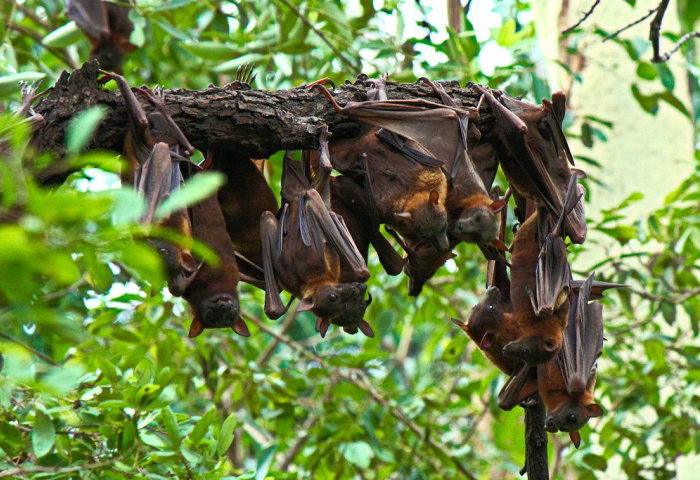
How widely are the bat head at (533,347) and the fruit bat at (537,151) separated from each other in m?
0.44

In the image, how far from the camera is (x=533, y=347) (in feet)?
10.5

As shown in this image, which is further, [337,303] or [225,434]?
[225,434]

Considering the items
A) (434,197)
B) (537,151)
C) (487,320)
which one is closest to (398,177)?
(434,197)

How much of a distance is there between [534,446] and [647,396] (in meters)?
3.18

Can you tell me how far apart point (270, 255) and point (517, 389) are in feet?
4.14

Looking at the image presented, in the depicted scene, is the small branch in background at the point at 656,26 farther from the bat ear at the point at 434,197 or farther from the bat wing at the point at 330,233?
the bat wing at the point at 330,233

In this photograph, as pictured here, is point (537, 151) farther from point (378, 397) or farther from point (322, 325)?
point (378, 397)

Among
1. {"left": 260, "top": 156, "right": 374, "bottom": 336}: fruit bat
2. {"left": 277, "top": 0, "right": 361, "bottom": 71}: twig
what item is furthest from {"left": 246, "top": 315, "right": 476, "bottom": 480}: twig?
{"left": 260, "top": 156, "right": 374, "bottom": 336}: fruit bat

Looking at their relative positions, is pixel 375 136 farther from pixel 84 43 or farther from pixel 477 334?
pixel 84 43

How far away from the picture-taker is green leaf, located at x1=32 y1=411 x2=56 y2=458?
9.97ft

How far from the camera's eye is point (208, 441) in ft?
11.5

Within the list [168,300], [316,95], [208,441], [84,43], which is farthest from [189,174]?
[84,43]

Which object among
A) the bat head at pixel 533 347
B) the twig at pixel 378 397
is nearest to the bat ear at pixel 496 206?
the bat head at pixel 533 347

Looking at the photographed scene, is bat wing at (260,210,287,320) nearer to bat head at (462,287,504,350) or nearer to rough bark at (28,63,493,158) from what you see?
rough bark at (28,63,493,158)
